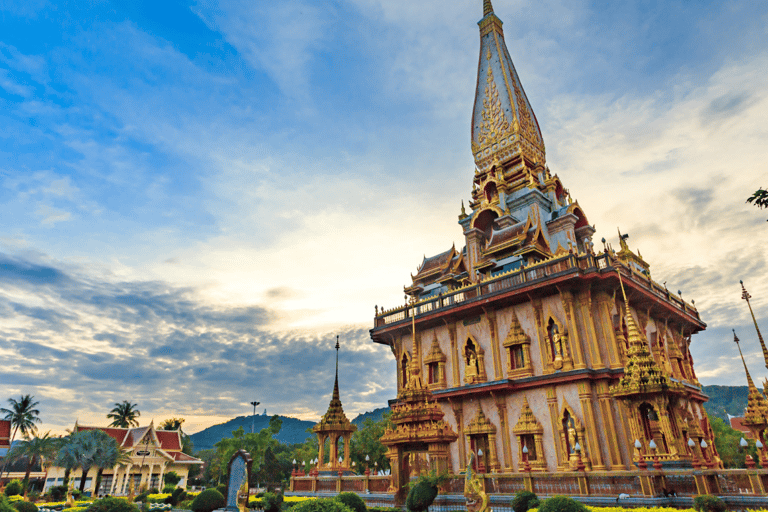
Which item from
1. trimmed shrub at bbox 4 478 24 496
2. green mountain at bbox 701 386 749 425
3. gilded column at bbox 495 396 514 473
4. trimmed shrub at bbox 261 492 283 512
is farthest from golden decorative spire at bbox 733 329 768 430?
green mountain at bbox 701 386 749 425

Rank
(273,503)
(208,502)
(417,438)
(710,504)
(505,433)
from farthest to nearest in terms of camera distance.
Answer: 1. (505,433)
2. (208,502)
3. (273,503)
4. (417,438)
5. (710,504)

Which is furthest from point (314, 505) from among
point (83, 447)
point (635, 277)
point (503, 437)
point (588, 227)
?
point (83, 447)

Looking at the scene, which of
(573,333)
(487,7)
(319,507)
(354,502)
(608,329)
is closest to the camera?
(319,507)

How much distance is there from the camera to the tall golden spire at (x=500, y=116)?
33.0 meters

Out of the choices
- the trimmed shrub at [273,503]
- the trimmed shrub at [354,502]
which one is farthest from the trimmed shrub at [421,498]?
the trimmed shrub at [273,503]

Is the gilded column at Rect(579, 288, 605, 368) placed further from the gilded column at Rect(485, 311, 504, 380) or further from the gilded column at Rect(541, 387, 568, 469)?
the gilded column at Rect(485, 311, 504, 380)

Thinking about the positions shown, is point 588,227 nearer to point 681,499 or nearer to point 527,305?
point 527,305

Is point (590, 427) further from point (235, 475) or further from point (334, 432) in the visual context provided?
point (235, 475)

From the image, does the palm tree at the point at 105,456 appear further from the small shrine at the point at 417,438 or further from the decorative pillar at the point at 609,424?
the decorative pillar at the point at 609,424

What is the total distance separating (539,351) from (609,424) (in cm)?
423

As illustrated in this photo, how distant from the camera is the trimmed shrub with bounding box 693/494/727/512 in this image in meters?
10.9

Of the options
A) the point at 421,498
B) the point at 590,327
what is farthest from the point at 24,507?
the point at 590,327

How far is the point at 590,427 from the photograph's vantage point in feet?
63.5

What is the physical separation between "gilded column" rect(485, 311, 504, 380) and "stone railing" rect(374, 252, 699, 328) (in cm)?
127
